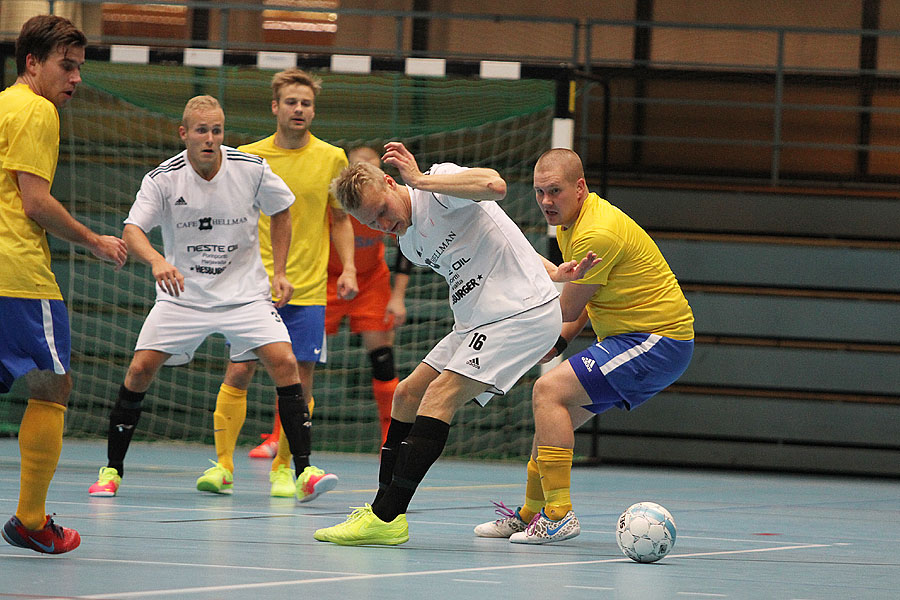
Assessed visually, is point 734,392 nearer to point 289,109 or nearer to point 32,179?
point 289,109

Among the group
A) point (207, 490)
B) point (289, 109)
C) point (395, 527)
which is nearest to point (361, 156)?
point (289, 109)

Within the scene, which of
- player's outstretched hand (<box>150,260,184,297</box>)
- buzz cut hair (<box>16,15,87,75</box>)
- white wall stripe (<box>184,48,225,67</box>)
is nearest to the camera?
buzz cut hair (<box>16,15,87,75</box>)

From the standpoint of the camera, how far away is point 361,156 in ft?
26.9

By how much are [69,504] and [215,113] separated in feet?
6.48

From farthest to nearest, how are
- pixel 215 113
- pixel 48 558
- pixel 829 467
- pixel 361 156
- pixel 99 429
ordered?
1. pixel 99 429
2. pixel 829 467
3. pixel 361 156
4. pixel 215 113
5. pixel 48 558

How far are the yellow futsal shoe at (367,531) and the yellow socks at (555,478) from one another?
623mm

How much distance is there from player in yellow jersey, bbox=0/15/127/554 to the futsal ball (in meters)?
1.85

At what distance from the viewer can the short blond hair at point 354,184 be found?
4.66 meters

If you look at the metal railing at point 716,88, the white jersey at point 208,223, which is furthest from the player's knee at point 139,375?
the metal railing at point 716,88

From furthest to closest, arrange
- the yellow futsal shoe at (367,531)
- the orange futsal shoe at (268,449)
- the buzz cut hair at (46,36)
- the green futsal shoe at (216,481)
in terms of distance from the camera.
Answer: the orange futsal shoe at (268,449)
the green futsal shoe at (216,481)
the yellow futsal shoe at (367,531)
the buzz cut hair at (46,36)

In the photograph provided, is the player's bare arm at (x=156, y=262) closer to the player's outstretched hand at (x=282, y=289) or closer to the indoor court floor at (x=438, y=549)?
the player's outstretched hand at (x=282, y=289)

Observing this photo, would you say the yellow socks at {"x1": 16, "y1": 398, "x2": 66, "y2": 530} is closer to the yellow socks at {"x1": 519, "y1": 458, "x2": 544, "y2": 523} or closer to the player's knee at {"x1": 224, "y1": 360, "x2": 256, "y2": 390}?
the yellow socks at {"x1": 519, "y1": 458, "x2": 544, "y2": 523}

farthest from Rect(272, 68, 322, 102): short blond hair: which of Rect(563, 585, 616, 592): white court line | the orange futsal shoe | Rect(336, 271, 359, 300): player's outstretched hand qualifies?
Rect(563, 585, 616, 592): white court line

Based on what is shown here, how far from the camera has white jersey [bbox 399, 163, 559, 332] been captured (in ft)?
16.0
